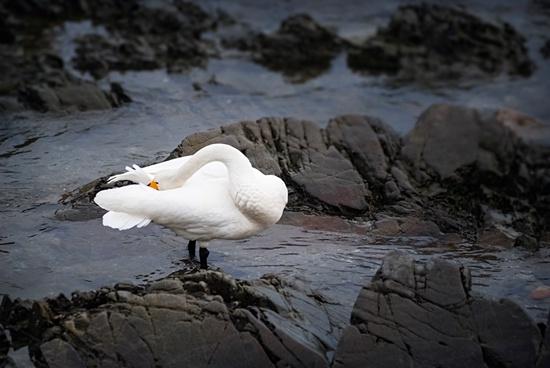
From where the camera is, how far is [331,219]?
28.5ft

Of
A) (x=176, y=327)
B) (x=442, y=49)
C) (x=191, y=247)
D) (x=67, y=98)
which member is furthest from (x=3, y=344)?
(x=442, y=49)

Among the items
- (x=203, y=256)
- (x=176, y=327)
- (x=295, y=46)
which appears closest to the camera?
(x=176, y=327)

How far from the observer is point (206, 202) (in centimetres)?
702

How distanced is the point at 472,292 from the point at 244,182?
1956 mm

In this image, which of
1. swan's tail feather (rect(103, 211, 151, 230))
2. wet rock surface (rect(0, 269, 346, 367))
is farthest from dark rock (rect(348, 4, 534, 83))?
wet rock surface (rect(0, 269, 346, 367))

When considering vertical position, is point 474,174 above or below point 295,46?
below

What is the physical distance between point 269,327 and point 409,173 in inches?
155

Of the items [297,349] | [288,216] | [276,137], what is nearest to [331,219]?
[288,216]

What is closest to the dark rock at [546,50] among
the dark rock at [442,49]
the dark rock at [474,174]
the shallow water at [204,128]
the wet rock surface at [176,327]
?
the shallow water at [204,128]

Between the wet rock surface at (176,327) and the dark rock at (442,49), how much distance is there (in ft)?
29.7

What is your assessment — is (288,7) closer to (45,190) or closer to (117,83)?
(117,83)

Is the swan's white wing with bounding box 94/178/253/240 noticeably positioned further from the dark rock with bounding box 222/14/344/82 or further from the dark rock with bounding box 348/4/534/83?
the dark rock with bounding box 348/4/534/83

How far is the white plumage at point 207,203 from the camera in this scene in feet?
22.8

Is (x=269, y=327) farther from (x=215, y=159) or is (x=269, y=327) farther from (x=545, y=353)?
(x=545, y=353)
